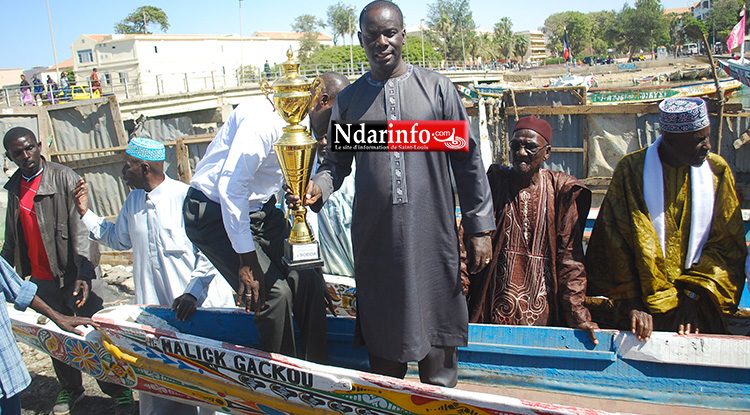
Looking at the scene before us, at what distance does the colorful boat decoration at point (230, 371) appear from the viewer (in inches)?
87.2

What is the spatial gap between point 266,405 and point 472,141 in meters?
1.73

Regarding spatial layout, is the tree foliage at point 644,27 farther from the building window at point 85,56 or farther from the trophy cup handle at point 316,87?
the trophy cup handle at point 316,87

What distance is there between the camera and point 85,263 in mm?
3699

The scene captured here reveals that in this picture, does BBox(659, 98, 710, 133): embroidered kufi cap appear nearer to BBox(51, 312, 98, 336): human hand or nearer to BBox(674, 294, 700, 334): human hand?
BBox(674, 294, 700, 334): human hand

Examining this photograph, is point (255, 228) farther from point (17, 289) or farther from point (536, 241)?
point (536, 241)

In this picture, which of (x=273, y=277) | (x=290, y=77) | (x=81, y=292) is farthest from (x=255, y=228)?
(x=81, y=292)

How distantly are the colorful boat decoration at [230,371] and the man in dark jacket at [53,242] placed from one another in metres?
0.30

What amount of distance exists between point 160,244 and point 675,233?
308cm

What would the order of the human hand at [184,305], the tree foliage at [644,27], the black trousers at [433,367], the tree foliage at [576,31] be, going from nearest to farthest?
1. the black trousers at [433,367]
2. the human hand at [184,305]
3. the tree foliage at [644,27]
4. the tree foliage at [576,31]

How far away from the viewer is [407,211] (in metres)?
2.22

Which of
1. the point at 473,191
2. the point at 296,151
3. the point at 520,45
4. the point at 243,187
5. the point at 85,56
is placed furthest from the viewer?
the point at 520,45

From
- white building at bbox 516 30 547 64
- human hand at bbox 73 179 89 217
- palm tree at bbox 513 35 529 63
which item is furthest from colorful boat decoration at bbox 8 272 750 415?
white building at bbox 516 30 547 64

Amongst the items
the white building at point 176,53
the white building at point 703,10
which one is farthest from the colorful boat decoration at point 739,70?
the white building at point 703,10

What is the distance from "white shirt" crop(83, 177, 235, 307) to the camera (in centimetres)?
330
